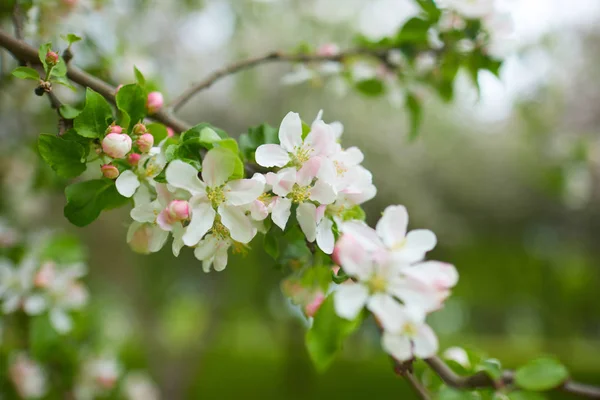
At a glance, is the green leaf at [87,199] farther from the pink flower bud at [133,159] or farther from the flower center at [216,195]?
the flower center at [216,195]

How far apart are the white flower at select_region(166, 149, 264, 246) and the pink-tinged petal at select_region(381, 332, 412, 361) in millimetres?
225

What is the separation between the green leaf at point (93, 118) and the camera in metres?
0.81

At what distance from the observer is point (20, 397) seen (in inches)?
76.2

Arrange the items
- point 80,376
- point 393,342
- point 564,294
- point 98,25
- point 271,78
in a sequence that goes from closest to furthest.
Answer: point 393,342 < point 98,25 < point 80,376 < point 271,78 < point 564,294

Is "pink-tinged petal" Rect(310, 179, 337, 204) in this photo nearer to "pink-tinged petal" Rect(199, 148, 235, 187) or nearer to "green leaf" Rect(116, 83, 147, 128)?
"pink-tinged petal" Rect(199, 148, 235, 187)

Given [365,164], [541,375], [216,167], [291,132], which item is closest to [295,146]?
[291,132]

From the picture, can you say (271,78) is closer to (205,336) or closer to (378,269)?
(205,336)

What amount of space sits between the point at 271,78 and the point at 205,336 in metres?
4.02

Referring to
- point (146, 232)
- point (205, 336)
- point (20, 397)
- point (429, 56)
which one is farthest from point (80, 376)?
point (205, 336)

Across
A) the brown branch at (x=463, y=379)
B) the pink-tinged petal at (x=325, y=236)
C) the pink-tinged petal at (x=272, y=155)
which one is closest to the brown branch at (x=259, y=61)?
the pink-tinged petal at (x=272, y=155)

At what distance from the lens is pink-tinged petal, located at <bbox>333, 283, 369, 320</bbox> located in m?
0.65

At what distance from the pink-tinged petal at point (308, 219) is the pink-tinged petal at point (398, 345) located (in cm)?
18

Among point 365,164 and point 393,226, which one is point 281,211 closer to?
point 393,226

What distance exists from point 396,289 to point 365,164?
6.03m
